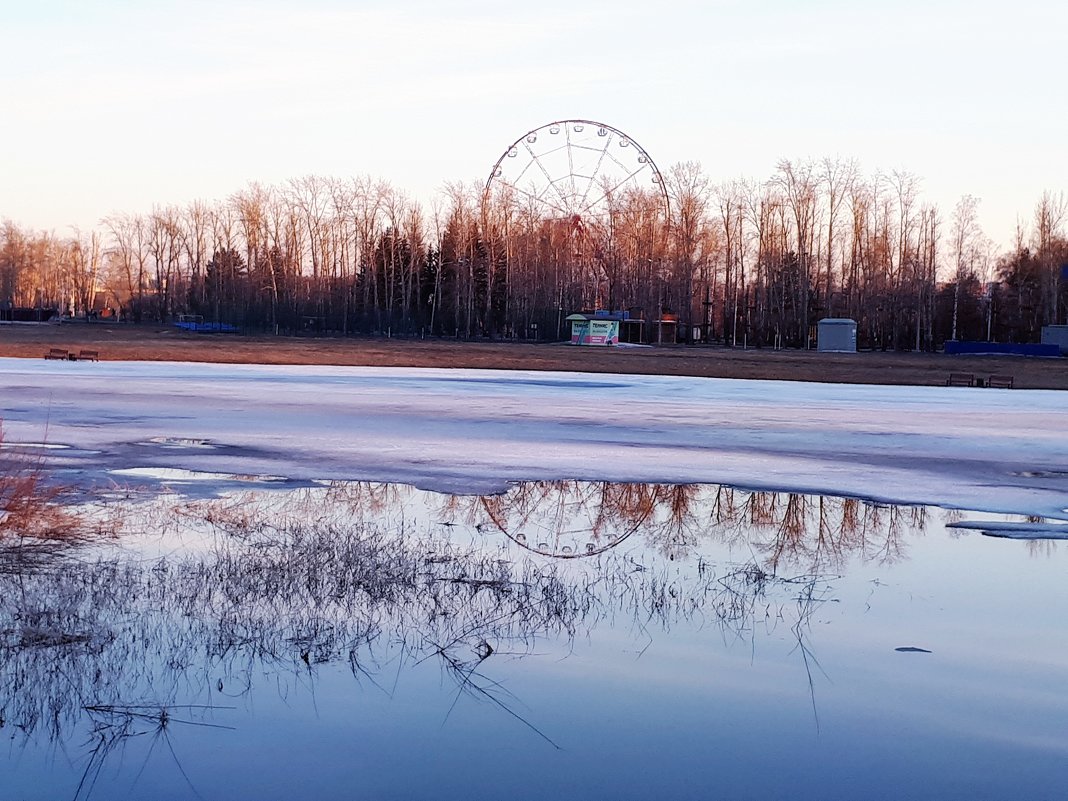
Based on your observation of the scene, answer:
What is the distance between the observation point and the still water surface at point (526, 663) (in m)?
5.61

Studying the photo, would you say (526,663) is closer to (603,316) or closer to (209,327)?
(603,316)

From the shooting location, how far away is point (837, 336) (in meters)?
76.7

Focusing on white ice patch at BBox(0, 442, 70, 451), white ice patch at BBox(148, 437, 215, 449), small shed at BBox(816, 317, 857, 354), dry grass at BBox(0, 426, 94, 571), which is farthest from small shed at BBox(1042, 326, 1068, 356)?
dry grass at BBox(0, 426, 94, 571)

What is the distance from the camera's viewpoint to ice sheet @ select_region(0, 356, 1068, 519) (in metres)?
15.7

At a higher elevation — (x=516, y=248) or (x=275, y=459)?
(x=516, y=248)

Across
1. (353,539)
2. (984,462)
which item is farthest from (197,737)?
(984,462)

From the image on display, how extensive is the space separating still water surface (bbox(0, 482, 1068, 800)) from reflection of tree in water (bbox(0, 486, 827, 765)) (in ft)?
0.09

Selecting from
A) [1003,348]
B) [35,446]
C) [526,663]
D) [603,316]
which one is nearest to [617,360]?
[603,316]

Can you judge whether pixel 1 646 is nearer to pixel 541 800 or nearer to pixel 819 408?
pixel 541 800

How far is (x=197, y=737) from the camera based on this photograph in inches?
233

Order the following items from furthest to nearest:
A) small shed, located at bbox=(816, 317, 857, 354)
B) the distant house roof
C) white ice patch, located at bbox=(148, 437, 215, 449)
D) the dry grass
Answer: the distant house roof
small shed, located at bbox=(816, 317, 857, 354)
white ice patch, located at bbox=(148, 437, 215, 449)
the dry grass

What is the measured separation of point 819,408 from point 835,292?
72.0 meters

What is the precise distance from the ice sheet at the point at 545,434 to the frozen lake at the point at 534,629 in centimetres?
17

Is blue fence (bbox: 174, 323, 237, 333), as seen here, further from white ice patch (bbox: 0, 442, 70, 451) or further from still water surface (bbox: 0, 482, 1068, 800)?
still water surface (bbox: 0, 482, 1068, 800)
